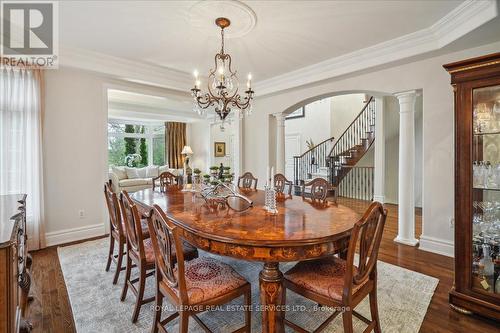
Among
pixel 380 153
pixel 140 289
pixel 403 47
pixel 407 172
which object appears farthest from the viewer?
pixel 380 153

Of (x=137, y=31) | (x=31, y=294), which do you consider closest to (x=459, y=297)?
(x=31, y=294)

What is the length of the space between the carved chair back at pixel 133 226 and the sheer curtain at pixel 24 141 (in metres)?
2.20

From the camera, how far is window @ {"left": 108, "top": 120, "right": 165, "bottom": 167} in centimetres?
847

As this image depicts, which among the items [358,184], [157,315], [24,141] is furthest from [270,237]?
[358,184]

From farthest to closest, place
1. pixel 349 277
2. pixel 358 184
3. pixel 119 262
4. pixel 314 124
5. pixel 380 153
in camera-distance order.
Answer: pixel 314 124
pixel 358 184
pixel 380 153
pixel 119 262
pixel 349 277

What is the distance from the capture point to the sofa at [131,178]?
656cm

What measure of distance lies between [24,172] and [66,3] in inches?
89.5

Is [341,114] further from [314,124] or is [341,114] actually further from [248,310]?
[248,310]

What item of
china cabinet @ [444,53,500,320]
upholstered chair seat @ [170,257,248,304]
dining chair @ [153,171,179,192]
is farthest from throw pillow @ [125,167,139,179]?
china cabinet @ [444,53,500,320]

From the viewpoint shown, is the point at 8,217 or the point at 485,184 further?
the point at 485,184

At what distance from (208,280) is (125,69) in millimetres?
3635

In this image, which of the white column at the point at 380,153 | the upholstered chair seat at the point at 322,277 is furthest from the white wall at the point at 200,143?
the upholstered chair seat at the point at 322,277

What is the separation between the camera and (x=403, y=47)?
3.09m

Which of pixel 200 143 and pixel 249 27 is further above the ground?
pixel 249 27
